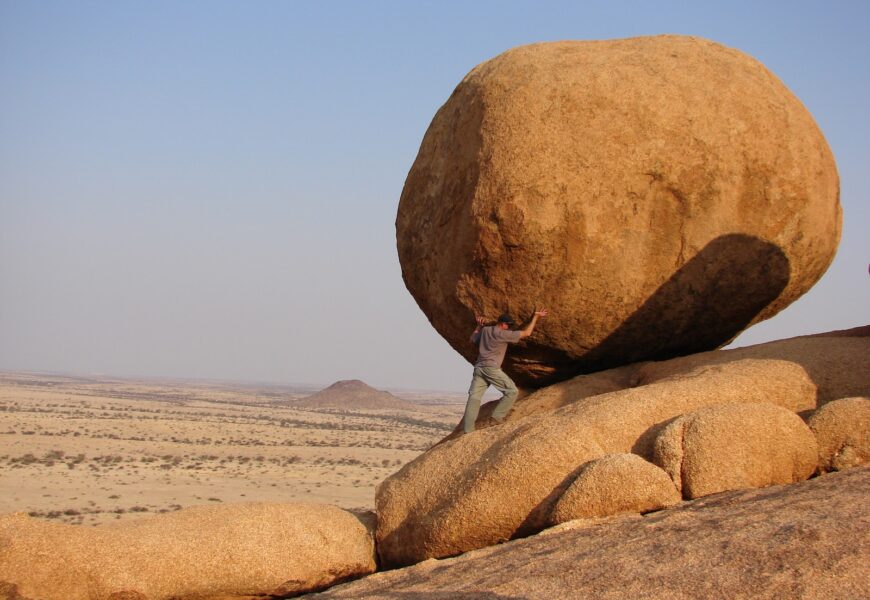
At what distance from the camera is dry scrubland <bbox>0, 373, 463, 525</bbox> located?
20.7 meters

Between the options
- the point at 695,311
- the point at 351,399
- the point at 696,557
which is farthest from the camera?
the point at 351,399

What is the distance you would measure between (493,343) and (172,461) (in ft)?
72.4

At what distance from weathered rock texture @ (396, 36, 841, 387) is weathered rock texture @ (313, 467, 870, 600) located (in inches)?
120

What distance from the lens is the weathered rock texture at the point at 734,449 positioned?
7.31 metres

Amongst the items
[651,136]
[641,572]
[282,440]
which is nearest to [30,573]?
[641,572]

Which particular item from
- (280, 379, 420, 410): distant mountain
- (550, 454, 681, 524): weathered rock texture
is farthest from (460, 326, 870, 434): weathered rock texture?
(280, 379, 420, 410): distant mountain

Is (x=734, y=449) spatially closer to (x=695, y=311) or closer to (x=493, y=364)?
(x=695, y=311)

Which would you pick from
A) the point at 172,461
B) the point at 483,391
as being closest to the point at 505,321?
the point at 483,391

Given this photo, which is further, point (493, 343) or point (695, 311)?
point (695, 311)

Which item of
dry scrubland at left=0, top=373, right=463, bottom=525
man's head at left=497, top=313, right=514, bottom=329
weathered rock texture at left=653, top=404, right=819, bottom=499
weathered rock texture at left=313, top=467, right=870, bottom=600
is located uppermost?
man's head at left=497, top=313, right=514, bottom=329

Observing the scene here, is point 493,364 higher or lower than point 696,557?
higher

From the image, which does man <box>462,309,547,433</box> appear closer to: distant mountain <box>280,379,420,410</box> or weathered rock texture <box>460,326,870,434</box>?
weathered rock texture <box>460,326,870,434</box>

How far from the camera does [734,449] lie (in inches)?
292

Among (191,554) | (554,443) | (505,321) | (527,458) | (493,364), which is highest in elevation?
(505,321)
